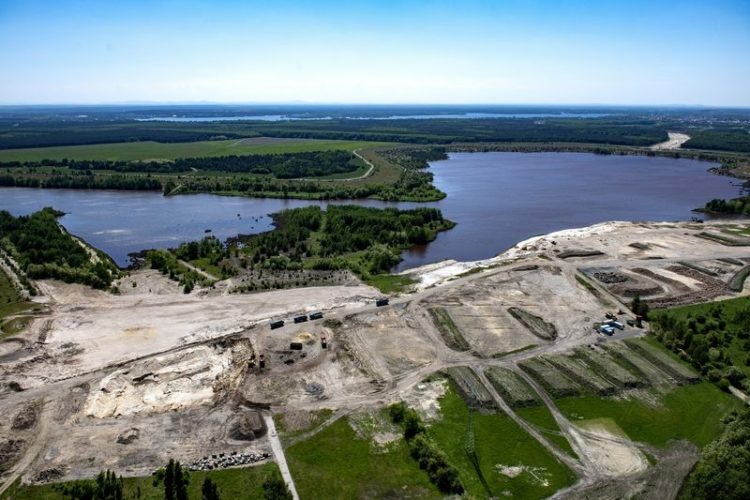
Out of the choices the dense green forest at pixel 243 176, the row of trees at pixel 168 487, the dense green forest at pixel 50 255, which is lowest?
the row of trees at pixel 168 487

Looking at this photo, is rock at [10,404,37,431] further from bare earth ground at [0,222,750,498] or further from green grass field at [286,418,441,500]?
green grass field at [286,418,441,500]

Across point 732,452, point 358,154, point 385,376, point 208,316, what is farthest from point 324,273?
point 358,154

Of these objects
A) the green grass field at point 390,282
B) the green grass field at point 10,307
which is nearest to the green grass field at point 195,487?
the green grass field at point 10,307

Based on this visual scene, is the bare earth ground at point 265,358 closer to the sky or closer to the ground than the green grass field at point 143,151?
closer to the ground

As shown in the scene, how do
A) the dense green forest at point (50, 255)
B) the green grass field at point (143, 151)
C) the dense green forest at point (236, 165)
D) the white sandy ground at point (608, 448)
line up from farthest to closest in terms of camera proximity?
the green grass field at point (143, 151), the dense green forest at point (236, 165), the dense green forest at point (50, 255), the white sandy ground at point (608, 448)

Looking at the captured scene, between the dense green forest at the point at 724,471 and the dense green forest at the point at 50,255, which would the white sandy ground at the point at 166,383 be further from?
the dense green forest at the point at 724,471

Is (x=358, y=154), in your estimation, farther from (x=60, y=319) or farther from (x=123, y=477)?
(x=123, y=477)
